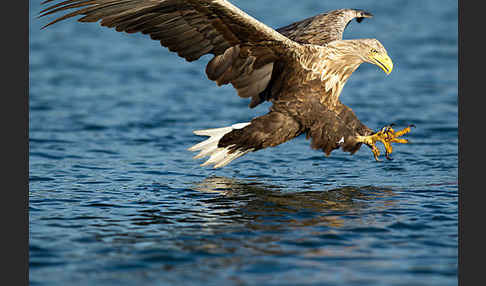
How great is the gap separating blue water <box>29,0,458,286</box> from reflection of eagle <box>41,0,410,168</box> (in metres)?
0.46

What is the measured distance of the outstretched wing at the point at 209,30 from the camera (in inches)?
231

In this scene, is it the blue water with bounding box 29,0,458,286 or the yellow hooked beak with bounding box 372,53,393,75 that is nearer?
the blue water with bounding box 29,0,458,286

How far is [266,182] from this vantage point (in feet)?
22.5

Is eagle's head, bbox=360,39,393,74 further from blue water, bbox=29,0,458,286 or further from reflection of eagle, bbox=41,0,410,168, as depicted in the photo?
blue water, bbox=29,0,458,286

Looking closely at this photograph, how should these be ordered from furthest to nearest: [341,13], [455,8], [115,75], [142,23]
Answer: [455,8] → [115,75] → [341,13] → [142,23]

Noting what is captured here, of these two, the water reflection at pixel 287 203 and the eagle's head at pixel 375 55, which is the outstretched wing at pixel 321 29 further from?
the water reflection at pixel 287 203

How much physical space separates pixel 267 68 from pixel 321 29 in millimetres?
1121

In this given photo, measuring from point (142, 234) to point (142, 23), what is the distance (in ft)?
6.14

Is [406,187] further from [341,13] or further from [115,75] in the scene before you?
[115,75]

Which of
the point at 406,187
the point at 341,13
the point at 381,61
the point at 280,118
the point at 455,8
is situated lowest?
the point at 406,187

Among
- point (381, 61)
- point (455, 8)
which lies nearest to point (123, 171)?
point (381, 61)

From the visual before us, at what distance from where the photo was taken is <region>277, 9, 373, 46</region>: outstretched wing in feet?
23.5

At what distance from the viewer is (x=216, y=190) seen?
6539 mm

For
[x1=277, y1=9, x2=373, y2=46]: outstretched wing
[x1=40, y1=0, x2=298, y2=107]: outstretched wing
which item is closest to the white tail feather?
[x1=40, y1=0, x2=298, y2=107]: outstretched wing
